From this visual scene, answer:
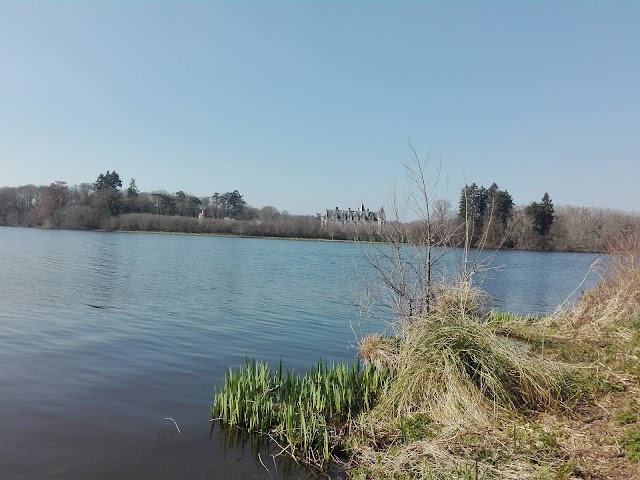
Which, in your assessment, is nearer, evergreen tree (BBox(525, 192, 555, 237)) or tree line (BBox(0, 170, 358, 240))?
evergreen tree (BBox(525, 192, 555, 237))

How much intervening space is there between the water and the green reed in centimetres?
46

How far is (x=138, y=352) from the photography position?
1227cm

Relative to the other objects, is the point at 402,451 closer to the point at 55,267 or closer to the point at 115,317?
the point at 115,317

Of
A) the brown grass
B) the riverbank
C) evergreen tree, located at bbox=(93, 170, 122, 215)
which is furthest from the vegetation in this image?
evergreen tree, located at bbox=(93, 170, 122, 215)

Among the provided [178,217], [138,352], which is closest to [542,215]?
[178,217]

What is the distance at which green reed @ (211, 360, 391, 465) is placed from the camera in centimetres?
654

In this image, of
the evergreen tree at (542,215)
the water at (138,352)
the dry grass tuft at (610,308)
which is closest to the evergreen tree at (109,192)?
the water at (138,352)

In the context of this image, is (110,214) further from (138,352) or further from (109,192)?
(138,352)

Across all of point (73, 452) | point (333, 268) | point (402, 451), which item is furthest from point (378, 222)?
point (333, 268)

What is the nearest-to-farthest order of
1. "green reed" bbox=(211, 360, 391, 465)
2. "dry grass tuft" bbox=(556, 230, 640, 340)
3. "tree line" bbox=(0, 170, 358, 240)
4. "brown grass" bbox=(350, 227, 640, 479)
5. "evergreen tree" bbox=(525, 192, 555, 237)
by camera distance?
"brown grass" bbox=(350, 227, 640, 479) < "green reed" bbox=(211, 360, 391, 465) < "dry grass tuft" bbox=(556, 230, 640, 340) < "evergreen tree" bbox=(525, 192, 555, 237) < "tree line" bbox=(0, 170, 358, 240)

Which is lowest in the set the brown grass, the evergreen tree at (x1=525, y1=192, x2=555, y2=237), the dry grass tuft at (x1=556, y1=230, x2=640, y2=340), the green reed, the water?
the water

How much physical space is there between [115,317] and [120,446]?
10.6 m

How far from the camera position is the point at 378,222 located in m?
12.3

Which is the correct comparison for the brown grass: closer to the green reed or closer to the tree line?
the green reed
